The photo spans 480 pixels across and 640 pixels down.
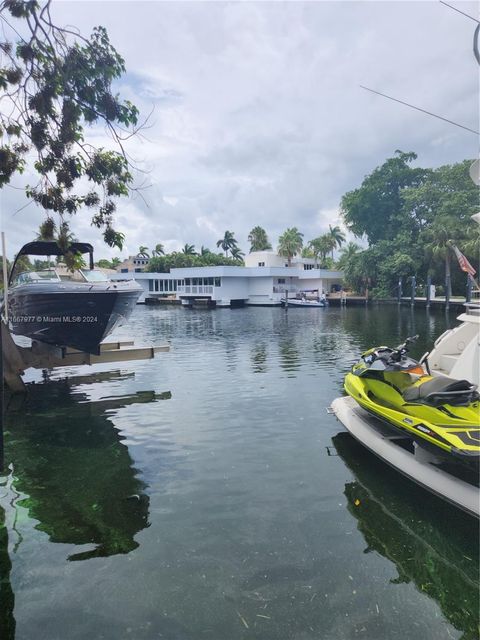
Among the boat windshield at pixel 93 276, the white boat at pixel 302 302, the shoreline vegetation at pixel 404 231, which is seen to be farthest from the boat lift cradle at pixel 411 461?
the white boat at pixel 302 302

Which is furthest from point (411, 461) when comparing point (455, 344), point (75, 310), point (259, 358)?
point (259, 358)

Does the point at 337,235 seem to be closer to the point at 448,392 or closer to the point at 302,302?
the point at 302,302

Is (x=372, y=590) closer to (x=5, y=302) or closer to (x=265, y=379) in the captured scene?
(x=265, y=379)

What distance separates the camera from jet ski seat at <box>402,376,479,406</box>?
5.52 meters

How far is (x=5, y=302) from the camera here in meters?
13.0

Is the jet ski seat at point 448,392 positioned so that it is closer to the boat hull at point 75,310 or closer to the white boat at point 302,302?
the boat hull at point 75,310

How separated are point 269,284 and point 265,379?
47155mm

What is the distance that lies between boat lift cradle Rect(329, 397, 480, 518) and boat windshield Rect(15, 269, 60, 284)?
28.9 ft

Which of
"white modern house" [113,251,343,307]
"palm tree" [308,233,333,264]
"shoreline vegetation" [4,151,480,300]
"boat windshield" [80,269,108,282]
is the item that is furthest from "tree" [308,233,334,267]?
"boat windshield" [80,269,108,282]

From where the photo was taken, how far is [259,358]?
58.7 ft

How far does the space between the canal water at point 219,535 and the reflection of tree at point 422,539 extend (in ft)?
0.06

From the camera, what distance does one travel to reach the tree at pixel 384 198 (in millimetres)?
63519

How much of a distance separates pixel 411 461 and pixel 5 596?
510cm

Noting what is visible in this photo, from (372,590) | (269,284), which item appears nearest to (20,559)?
(372,590)
